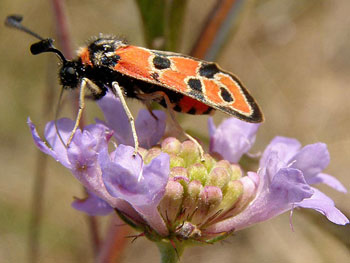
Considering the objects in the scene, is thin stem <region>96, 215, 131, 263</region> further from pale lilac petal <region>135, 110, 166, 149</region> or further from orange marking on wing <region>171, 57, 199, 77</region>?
orange marking on wing <region>171, 57, 199, 77</region>

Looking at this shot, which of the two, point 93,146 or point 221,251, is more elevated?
point 93,146

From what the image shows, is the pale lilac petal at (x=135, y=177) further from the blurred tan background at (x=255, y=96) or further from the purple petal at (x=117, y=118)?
the blurred tan background at (x=255, y=96)

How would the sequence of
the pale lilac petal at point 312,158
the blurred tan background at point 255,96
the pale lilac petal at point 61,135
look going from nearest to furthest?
the pale lilac petal at point 61,135, the pale lilac petal at point 312,158, the blurred tan background at point 255,96

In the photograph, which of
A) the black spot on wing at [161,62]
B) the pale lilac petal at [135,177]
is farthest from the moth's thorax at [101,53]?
the pale lilac petal at [135,177]

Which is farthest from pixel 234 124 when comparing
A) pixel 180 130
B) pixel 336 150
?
pixel 336 150

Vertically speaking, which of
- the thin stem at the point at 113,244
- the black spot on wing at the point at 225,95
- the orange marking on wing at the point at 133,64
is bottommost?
the thin stem at the point at 113,244

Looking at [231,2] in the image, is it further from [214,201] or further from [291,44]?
[291,44]
